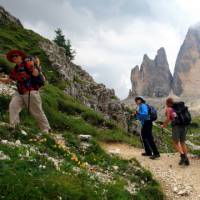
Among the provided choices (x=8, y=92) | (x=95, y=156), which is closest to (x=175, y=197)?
(x=95, y=156)

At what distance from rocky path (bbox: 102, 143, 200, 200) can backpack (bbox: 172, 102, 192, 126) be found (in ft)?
6.27

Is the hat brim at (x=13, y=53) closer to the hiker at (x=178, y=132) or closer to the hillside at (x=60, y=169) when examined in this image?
the hillside at (x=60, y=169)

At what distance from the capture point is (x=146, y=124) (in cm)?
2075

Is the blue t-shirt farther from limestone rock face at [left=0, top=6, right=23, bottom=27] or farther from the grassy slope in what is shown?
limestone rock face at [left=0, top=6, right=23, bottom=27]

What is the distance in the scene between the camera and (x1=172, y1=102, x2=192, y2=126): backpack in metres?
19.0

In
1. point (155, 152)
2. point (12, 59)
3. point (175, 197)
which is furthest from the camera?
point (155, 152)

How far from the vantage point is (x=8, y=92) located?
2573 centimetres

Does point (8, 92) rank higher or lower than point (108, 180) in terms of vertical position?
higher

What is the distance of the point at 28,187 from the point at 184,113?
10.5m

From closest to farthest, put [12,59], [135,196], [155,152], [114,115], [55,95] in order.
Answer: [135,196]
[12,59]
[155,152]
[55,95]
[114,115]

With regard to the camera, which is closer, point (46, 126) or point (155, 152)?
point (46, 126)

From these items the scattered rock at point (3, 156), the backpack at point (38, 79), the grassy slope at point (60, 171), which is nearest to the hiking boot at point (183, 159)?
the grassy slope at point (60, 171)

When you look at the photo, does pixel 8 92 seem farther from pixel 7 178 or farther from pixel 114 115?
pixel 114 115

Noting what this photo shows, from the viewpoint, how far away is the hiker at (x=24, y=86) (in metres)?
16.6
